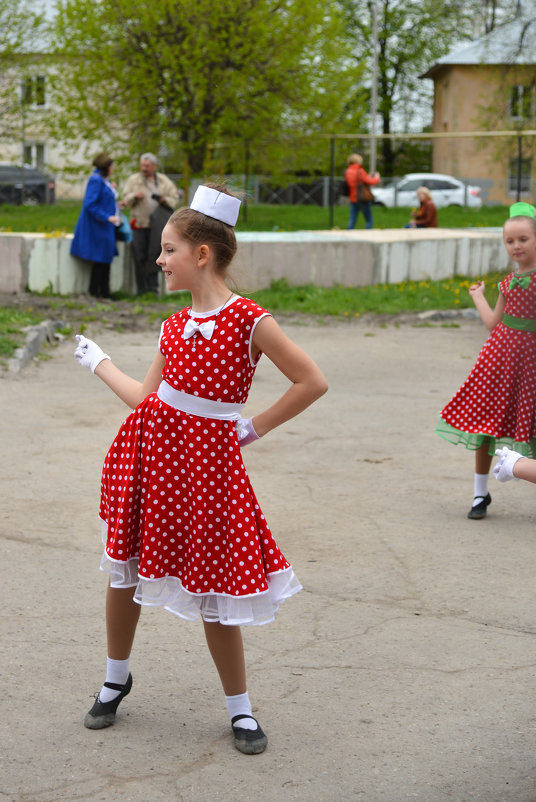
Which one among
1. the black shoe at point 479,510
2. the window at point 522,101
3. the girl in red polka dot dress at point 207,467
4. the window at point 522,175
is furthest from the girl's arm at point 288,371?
the window at point 522,101

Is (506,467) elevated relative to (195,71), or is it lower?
lower

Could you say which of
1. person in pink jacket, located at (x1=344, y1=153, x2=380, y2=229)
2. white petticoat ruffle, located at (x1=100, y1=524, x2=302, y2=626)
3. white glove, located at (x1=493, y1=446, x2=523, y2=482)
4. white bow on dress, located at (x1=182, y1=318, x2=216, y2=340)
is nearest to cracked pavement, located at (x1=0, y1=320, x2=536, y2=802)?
white petticoat ruffle, located at (x1=100, y1=524, x2=302, y2=626)

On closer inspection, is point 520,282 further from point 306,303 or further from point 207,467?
point 306,303

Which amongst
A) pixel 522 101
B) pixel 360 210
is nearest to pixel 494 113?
pixel 522 101

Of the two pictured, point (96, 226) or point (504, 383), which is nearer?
point (504, 383)

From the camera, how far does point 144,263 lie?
13953 mm

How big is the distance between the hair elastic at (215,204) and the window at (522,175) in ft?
59.4

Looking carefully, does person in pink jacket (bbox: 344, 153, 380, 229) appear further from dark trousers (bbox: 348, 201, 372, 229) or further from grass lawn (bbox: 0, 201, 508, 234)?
grass lawn (bbox: 0, 201, 508, 234)

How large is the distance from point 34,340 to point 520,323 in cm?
565

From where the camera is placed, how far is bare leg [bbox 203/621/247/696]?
3188 millimetres

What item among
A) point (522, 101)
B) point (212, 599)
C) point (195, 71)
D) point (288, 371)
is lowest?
point (212, 599)

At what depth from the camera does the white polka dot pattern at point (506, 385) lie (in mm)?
5594

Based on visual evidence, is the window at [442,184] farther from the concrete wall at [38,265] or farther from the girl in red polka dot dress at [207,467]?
the girl in red polka dot dress at [207,467]

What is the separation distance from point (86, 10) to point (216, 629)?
2001 centimetres
